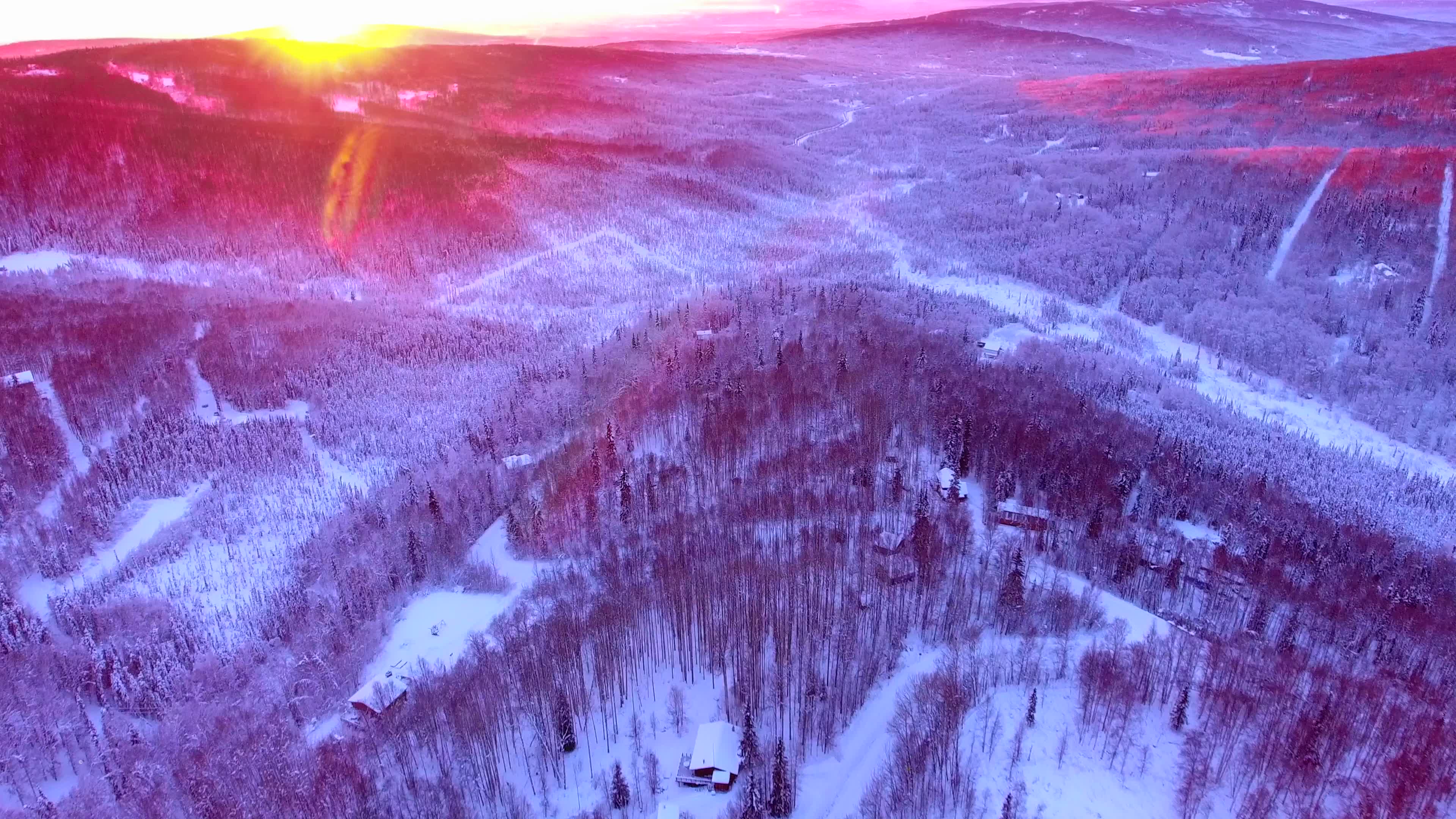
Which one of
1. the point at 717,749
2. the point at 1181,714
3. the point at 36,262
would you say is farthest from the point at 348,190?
the point at 1181,714

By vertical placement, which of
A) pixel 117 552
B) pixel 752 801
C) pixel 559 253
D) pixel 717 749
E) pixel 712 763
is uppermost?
pixel 559 253

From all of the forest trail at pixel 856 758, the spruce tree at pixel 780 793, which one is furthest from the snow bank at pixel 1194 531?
the spruce tree at pixel 780 793

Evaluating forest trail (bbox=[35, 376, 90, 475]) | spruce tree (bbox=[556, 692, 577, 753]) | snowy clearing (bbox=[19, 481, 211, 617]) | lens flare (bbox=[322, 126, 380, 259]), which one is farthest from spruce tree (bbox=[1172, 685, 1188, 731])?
lens flare (bbox=[322, 126, 380, 259])

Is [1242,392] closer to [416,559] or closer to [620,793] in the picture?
[620,793]

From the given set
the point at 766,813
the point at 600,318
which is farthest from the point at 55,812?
the point at 600,318

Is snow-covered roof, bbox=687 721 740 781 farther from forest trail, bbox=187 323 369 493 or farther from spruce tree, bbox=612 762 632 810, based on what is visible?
forest trail, bbox=187 323 369 493

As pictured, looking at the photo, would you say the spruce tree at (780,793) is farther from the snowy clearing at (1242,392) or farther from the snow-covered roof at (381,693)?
the snowy clearing at (1242,392)
